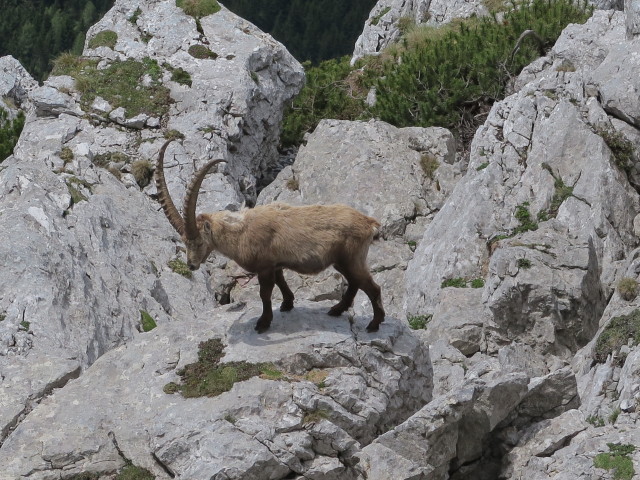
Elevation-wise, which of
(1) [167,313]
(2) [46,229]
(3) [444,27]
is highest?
(3) [444,27]

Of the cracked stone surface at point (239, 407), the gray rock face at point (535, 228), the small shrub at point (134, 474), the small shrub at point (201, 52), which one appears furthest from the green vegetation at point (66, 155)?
the small shrub at point (134, 474)

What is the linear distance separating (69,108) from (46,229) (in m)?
10.6

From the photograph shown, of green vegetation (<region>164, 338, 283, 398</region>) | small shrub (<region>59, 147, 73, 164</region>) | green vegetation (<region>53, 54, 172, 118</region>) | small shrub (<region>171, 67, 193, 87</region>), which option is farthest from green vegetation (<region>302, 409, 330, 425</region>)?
small shrub (<region>171, 67, 193, 87</region>)

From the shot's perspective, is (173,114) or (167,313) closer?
(167,313)

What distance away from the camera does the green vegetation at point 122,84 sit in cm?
2886

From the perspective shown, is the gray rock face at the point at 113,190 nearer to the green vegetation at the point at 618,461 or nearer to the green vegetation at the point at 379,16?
the green vegetation at the point at 618,461

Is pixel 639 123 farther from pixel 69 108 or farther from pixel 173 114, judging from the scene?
pixel 69 108

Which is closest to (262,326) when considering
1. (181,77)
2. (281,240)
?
(281,240)

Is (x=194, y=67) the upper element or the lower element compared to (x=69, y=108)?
upper

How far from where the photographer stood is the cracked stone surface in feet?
42.6

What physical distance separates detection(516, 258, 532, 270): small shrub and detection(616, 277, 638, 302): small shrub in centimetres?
193

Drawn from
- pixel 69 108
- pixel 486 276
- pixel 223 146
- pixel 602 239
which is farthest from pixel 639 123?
pixel 69 108

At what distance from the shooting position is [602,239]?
72.1 feet

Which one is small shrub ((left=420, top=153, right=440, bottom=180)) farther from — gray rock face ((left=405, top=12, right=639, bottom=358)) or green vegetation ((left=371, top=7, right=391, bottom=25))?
green vegetation ((left=371, top=7, right=391, bottom=25))
